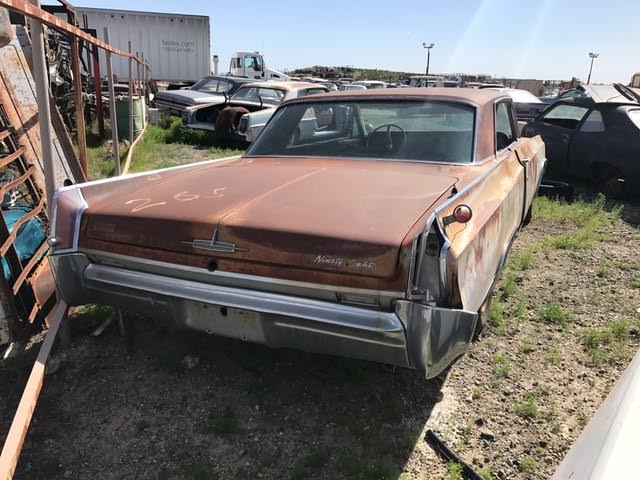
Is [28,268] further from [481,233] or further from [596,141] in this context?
[596,141]

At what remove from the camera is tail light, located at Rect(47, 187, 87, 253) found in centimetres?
266

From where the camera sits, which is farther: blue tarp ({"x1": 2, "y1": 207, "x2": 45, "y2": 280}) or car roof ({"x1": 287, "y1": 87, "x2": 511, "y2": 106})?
car roof ({"x1": 287, "y1": 87, "x2": 511, "y2": 106})

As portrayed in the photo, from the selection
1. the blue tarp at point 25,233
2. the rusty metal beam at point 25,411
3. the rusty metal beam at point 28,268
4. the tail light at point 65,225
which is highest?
the tail light at point 65,225

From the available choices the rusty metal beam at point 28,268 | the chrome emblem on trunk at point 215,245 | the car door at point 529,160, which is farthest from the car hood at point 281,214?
the car door at point 529,160

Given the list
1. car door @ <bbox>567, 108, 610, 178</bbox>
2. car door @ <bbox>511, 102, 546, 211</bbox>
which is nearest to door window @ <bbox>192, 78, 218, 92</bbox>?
car door @ <bbox>567, 108, 610, 178</bbox>

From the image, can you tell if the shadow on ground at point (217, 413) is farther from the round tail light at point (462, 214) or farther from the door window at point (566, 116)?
the door window at point (566, 116)

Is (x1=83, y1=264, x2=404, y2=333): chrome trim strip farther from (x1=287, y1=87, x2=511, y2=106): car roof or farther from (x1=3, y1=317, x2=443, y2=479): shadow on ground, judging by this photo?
(x1=287, y1=87, x2=511, y2=106): car roof

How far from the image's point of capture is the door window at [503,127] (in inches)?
151

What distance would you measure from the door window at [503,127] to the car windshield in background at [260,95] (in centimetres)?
702

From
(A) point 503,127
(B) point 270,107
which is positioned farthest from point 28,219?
(B) point 270,107

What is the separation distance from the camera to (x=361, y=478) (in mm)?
2148

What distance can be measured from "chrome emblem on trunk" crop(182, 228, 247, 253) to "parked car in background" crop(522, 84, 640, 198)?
530cm

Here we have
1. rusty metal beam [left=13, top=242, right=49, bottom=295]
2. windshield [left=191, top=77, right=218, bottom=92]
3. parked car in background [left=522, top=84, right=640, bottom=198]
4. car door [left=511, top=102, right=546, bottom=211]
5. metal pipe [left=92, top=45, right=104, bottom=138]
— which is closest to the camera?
rusty metal beam [left=13, top=242, right=49, bottom=295]

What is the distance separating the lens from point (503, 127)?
163 inches
